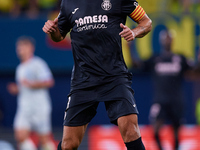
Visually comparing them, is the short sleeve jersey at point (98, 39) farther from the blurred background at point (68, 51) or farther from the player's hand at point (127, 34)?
the blurred background at point (68, 51)

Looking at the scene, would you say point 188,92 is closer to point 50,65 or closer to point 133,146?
point 50,65

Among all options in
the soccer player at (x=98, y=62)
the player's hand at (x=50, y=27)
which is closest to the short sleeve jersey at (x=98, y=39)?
the soccer player at (x=98, y=62)

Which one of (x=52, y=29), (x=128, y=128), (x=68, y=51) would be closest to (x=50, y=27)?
(x=52, y=29)

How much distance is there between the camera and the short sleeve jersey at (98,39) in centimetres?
512

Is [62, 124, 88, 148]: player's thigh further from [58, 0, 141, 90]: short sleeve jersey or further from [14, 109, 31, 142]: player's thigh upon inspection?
[14, 109, 31, 142]: player's thigh

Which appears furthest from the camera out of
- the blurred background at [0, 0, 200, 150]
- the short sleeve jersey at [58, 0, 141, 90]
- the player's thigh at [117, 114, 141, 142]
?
the blurred background at [0, 0, 200, 150]

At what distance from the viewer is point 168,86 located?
954 cm

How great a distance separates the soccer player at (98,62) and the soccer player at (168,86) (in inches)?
171

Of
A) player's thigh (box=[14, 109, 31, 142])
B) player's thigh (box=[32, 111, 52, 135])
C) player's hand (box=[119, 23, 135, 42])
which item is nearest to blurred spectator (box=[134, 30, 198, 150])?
player's thigh (box=[32, 111, 52, 135])

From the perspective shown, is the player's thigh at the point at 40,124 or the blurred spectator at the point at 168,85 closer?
the player's thigh at the point at 40,124

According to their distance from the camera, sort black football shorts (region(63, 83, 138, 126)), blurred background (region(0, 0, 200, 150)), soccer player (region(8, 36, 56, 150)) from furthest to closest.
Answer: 1. blurred background (region(0, 0, 200, 150))
2. soccer player (region(8, 36, 56, 150))
3. black football shorts (region(63, 83, 138, 126))

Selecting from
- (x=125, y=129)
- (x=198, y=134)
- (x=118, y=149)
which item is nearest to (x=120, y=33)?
(x=125, y=129)

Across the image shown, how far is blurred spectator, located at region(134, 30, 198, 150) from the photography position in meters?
9.45

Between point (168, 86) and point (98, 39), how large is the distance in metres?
4.68
